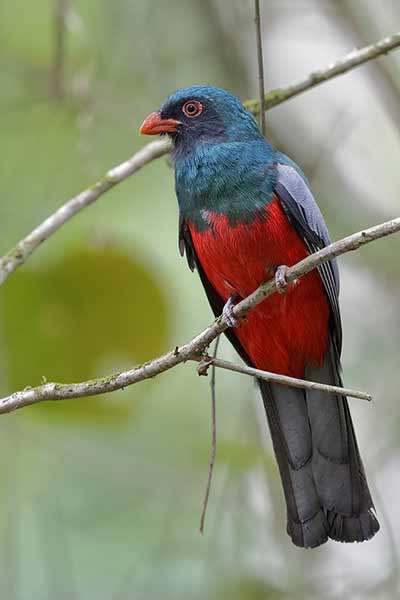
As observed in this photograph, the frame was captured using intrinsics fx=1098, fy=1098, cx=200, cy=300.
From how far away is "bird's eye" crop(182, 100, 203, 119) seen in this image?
4.33 meters

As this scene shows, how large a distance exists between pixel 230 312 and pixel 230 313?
0.15 feet

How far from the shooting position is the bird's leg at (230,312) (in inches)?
140

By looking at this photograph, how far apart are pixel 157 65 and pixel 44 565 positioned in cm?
255

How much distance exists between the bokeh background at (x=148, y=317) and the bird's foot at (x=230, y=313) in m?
0.58

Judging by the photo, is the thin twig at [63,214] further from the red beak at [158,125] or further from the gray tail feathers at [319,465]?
the gray tail feathers at [319,465]

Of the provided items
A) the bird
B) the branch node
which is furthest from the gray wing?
the branch node

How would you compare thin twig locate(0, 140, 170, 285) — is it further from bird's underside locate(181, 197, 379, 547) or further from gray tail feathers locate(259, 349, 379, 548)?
gray tail feathers locate(259, 349, 379, 548)

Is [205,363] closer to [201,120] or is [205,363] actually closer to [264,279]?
[264,279]

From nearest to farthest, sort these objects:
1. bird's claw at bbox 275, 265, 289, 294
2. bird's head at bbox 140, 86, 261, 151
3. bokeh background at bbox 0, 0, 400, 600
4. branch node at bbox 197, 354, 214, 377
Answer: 1. branch node at bbox 197, 354, 214, 377
2. bird's claw at bbox 275, 265, 289, 294
3. bird's head at bbox 140, 86, 261, 151
4. bokeh background at bbox 0, 0, 400, 600

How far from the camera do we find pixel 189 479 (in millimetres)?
5340

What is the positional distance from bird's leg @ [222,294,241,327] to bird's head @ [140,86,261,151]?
617 millimetres

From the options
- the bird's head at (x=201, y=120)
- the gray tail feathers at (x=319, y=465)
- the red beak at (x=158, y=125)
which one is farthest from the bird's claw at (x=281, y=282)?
the red beak at (x=158, y=125)

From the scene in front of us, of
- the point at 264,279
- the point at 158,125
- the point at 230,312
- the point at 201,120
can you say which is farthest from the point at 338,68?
the point at 230,312

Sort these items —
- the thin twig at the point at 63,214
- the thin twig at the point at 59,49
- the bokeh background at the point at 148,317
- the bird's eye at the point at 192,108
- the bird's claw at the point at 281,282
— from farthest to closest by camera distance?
the thin twig at the point at 59,49
the bokeh background at the point at 148,317
the bird's eye at the point at 192,108
the thin twig at the point at 63,214
the bird's claw at the point at 281,282
